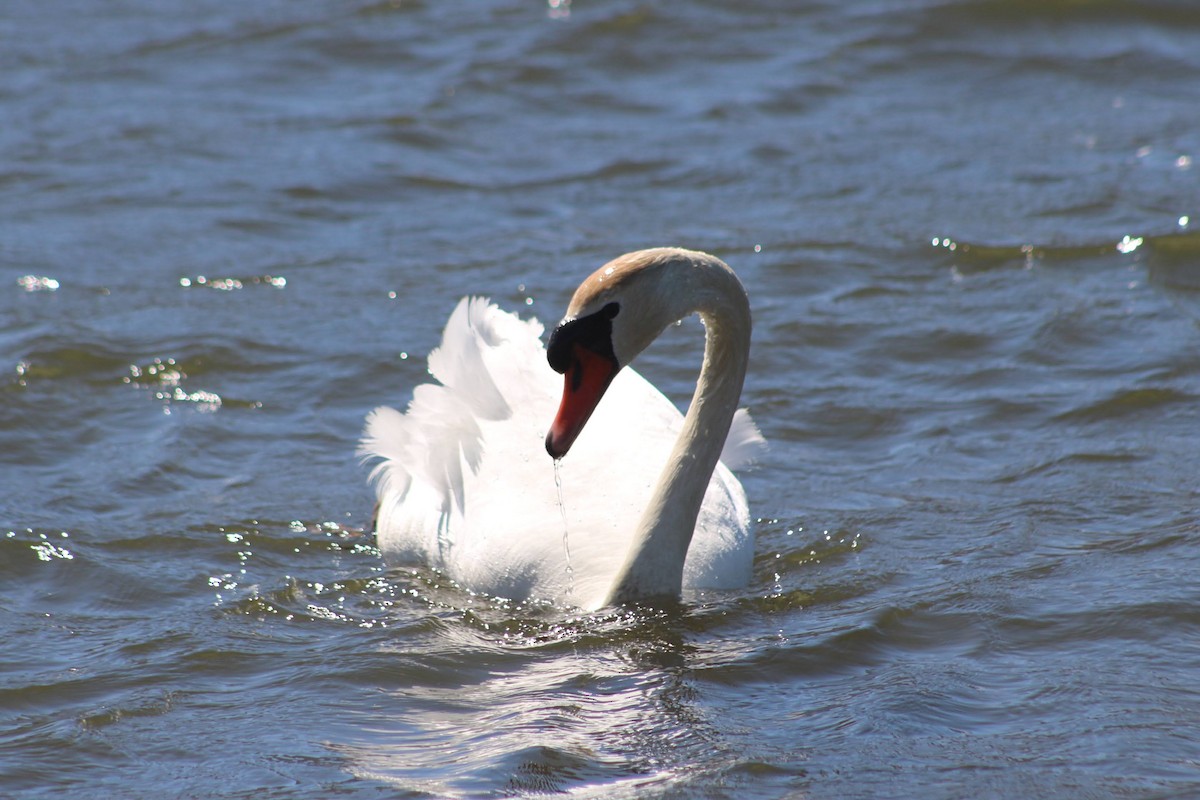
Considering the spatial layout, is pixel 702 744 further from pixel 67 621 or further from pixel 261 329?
pixel 261 329

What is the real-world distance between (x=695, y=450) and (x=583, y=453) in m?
0.75

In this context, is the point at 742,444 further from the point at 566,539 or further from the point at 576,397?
the point at 576,397

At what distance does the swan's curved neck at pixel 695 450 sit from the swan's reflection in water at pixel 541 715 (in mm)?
151

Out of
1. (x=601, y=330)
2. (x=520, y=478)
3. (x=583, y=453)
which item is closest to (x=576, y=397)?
(x=601, y=330)

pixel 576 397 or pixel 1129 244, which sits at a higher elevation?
pixel 576 397

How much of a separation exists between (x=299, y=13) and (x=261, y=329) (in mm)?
7493

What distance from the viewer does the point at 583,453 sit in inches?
272

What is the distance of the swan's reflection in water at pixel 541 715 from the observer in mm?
5105

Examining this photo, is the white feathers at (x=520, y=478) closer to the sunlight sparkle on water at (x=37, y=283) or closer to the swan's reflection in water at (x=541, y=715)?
the swan's reflection in water at (x=541, y=715)

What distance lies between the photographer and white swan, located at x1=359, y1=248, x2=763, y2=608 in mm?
5871

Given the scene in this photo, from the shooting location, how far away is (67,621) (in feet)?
21.1

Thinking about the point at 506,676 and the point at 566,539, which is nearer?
the point at 506,676

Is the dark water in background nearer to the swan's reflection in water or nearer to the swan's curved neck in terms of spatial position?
the swan's reflection in water

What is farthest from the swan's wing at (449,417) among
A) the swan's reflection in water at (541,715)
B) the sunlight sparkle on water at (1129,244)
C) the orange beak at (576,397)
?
the sunlight sparkle on water at (1129,244)
